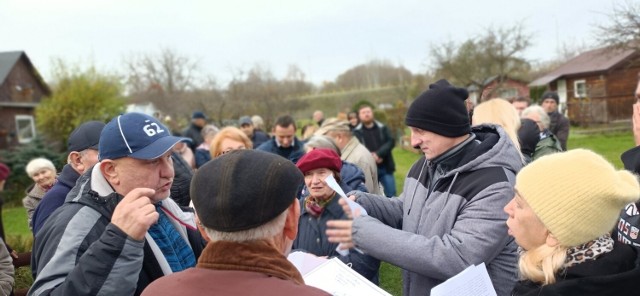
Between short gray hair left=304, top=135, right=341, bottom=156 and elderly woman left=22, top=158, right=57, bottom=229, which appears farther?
elderly woman left=22, top=158, right=57, bottom=229

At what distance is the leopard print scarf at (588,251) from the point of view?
1.85 metres

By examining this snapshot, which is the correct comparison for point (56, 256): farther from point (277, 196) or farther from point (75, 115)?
point (75, 115)

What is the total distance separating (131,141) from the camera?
7.31ft

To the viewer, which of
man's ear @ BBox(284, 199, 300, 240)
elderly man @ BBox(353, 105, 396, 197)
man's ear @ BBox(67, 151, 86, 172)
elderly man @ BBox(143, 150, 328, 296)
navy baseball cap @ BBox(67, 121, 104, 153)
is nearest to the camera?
elderly man @ BBox(143, 150, 328, 296)

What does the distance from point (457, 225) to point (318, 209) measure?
1425 mm

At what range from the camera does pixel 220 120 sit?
26672 millimetres

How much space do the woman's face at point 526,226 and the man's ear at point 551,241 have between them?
18 millimetres

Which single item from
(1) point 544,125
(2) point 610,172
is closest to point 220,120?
(1) point 544,125

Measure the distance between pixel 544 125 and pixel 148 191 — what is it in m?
5.61

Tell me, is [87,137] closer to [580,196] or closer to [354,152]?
[354,152]

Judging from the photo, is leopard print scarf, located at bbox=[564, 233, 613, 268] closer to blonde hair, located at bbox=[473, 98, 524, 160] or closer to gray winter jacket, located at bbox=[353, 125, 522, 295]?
gray winter jacket, located at bbox=[353, 125, 522, 295]

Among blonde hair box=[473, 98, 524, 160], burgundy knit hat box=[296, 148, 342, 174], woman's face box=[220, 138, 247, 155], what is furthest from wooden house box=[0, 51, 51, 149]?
blonde hair box=[473, 98, 524, 160]

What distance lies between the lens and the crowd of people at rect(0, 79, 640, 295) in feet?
4.78

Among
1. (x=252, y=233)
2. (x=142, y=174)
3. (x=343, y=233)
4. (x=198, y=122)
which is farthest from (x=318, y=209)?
(x=198, y=122)
